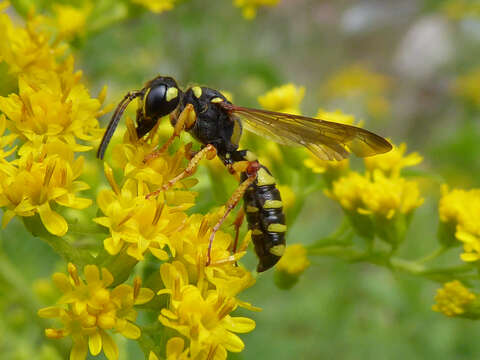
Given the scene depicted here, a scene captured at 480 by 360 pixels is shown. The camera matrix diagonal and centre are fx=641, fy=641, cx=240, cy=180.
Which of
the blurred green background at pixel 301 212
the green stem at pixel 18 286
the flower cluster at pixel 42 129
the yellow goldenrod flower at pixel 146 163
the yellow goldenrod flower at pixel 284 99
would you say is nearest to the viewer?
the flower cluster at pixel 42 129

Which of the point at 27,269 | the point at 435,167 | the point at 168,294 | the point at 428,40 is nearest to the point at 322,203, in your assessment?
the point at 435,167

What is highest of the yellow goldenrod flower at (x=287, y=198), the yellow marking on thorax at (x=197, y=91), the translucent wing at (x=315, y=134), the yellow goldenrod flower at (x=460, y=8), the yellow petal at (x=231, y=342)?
the yellow goldenrod flower at (x=460, y=8)

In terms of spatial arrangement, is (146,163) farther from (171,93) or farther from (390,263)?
(390,263)

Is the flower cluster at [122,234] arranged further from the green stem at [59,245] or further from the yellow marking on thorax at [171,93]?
the yellow marking on thorax at [171,93]

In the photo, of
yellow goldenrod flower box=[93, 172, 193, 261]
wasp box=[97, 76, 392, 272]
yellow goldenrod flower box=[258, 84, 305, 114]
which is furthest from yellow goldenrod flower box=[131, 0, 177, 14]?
yellow goldenrod flower box=[93, 172, 193, 261]

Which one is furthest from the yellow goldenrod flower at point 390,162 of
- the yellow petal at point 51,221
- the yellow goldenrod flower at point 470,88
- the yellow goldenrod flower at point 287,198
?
the yellow goldenrod flower at point 470,88
